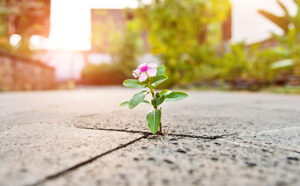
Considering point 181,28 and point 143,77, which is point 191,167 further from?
point 181,28

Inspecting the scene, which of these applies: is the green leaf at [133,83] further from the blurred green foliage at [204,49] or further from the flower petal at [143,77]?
the blurred green foliage at [204,49]

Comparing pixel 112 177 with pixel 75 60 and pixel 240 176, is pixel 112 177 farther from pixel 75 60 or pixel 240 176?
pixel 75 60

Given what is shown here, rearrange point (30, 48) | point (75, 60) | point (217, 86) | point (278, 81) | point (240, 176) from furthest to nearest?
point (75, 60)
point (30, 48)
point (217, 86)
point (278, 81)
point (240, 176)

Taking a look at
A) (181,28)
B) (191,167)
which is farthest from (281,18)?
(191,167)

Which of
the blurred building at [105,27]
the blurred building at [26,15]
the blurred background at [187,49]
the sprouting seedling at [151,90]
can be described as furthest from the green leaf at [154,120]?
the blurred building at [105,27]

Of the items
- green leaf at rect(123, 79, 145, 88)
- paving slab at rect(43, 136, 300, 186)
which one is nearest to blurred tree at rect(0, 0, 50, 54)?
green leaf at rect(123, 79, 145, 88)

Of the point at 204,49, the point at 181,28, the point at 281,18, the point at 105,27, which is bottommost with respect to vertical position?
the point at 204,49

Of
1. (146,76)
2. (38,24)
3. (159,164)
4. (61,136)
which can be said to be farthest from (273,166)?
(38,24)
